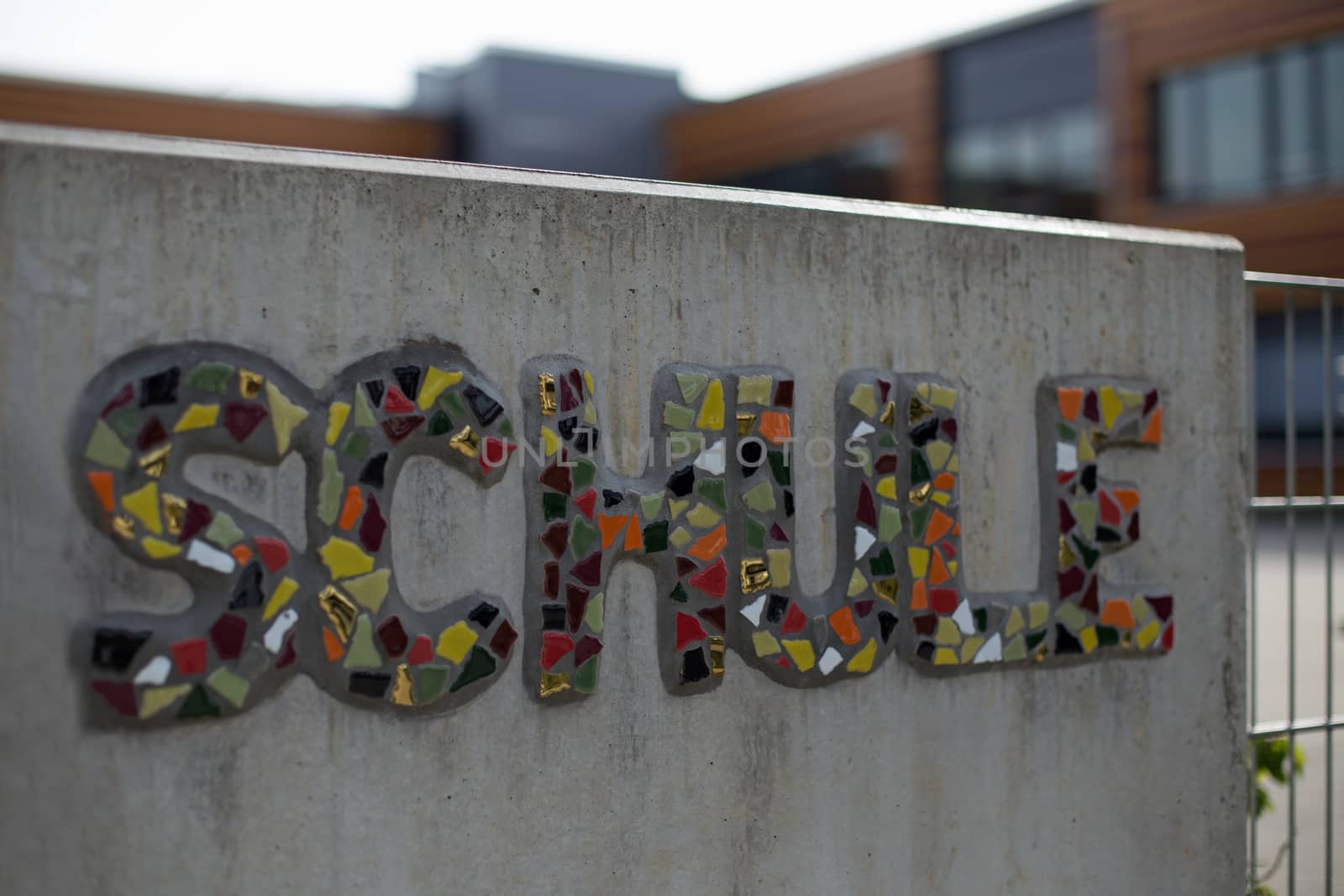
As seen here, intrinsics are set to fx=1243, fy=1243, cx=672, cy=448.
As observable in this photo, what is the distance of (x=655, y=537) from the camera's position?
294 cm

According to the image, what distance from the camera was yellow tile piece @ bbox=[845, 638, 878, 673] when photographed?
3.19 meters

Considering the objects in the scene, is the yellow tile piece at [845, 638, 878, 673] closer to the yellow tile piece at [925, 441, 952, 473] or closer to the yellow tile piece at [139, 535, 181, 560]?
the yellow tile piece at [925, 441, 952, 473]

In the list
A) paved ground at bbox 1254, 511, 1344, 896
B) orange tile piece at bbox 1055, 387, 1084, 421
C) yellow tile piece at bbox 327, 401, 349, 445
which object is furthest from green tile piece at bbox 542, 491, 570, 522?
paved ground at bbox 1254, 511, 1344, 896

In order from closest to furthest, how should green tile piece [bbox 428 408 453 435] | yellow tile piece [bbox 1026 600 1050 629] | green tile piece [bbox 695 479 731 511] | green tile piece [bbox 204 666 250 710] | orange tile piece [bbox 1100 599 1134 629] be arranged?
green tile piece [bbox 204 666 250 710]
green tile piece [bbox 428 408 453 435]
green tile piece [bbox 695 479 731 511]
yellow tile piece [bbox 1026 600 1050 629]
orange tile piece [bbox 1100 599 1134 629]

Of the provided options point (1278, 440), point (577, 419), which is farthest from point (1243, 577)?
point (1278, 440)

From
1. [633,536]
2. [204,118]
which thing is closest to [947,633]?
[633,536]

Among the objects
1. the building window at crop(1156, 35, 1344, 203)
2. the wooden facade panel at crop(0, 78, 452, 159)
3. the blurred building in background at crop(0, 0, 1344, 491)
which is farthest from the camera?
the wooden facade panel at crop(0, 78, 452, 159)

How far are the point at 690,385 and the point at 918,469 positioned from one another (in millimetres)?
731

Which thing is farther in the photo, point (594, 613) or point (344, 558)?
point (594, 613)

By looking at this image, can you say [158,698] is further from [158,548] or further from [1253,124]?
[1253,124]

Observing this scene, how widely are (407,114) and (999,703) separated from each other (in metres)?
28.8

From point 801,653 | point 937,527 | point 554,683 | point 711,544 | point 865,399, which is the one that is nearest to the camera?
point 554,683

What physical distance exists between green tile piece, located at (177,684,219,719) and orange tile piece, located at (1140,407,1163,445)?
2705mm

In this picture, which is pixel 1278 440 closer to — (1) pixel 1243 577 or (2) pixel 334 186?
(1) pixel 1243 577
